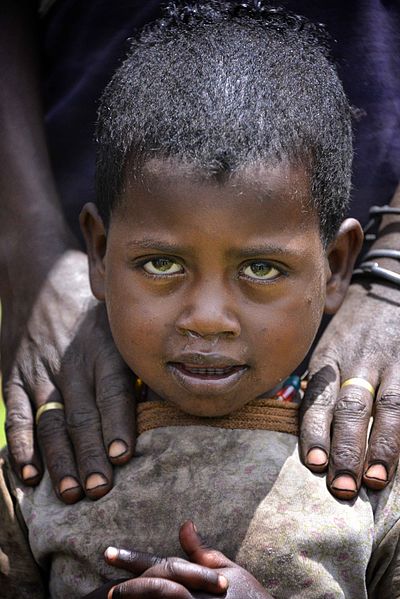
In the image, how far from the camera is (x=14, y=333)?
10.1ft

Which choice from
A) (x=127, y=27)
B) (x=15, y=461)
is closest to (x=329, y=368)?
(x=15, y=461)

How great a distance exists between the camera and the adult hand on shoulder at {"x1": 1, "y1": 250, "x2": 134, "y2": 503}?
2.67 metres

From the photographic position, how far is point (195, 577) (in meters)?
2.28

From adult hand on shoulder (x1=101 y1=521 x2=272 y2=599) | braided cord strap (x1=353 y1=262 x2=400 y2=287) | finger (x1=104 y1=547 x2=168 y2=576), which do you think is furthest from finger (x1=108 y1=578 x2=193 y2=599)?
braided cord strap (x1=353 y1=262 x2=400 y2=287)

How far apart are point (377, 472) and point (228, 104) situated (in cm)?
96

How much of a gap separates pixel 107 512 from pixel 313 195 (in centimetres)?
94

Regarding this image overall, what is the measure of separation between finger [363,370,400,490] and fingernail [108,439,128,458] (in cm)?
61

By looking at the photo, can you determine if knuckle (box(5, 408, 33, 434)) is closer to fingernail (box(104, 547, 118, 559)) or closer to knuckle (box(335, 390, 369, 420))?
fingernail (box(104, 547, 118, 559))

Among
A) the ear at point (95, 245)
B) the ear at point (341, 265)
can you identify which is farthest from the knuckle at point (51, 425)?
the ear at point (341, 265)

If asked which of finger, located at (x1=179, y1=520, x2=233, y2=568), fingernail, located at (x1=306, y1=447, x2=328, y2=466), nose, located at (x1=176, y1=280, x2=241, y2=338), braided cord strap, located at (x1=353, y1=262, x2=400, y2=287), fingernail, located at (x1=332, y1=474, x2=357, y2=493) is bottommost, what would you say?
finger, located at (x1=179, y1=520, x2=233, y2=568)

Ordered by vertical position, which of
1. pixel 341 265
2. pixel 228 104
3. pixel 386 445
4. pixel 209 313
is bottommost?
pixel 386 445

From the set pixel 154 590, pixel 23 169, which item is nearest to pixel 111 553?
pixel 154 590

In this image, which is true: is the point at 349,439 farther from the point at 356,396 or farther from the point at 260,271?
the point at 260,271

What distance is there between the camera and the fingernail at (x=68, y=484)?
2.65 meters
